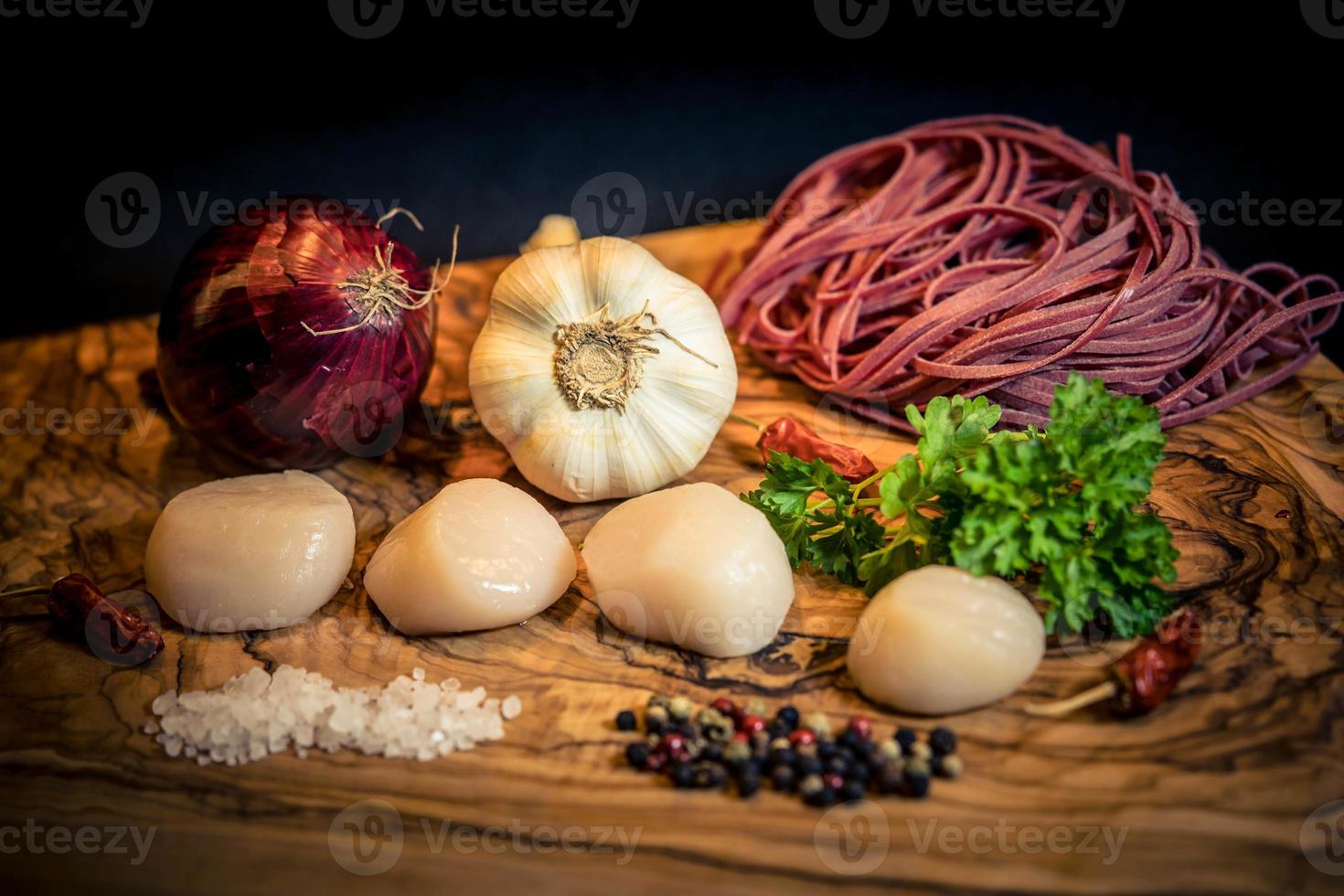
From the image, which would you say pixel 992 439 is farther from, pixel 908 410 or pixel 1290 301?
pixel 1290 301

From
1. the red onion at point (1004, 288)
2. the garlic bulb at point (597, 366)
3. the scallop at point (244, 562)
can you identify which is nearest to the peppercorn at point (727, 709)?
the garlic bulb at point (597, 366)

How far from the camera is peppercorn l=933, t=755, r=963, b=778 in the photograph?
1935mm

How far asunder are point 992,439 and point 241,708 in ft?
5.59

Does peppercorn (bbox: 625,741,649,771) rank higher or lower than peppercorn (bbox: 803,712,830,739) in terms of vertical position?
lower

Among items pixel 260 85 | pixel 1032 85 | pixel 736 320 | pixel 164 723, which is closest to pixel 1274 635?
pixel 736 320

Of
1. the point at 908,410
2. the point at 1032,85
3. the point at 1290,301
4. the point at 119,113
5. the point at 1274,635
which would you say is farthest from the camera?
the point at 1032,85

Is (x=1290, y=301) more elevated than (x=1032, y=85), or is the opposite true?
(x=1032, y=85)

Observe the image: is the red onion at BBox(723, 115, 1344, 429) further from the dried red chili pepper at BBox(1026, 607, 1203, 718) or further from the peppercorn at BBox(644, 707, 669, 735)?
the peppercorn at BBox(644, 707, 669, 735)

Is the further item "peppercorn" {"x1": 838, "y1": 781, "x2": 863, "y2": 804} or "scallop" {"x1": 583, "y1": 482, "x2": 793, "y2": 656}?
"scallop" {"x1": 583, "y1": 482, "x2": 793, "y2": 656}

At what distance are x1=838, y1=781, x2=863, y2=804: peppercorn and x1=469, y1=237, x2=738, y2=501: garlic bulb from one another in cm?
100

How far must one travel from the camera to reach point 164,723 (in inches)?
83.0

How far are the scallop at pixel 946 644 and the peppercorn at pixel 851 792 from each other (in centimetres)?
23

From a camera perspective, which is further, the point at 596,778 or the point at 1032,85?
the point at 1032,85

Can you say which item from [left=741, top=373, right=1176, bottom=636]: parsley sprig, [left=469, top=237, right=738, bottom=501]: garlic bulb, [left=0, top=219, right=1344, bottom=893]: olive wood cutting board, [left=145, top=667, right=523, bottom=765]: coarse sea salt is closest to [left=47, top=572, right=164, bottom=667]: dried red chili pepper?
[left=0, top=219, right=1344, bottom=893]: olive wood cutting board
